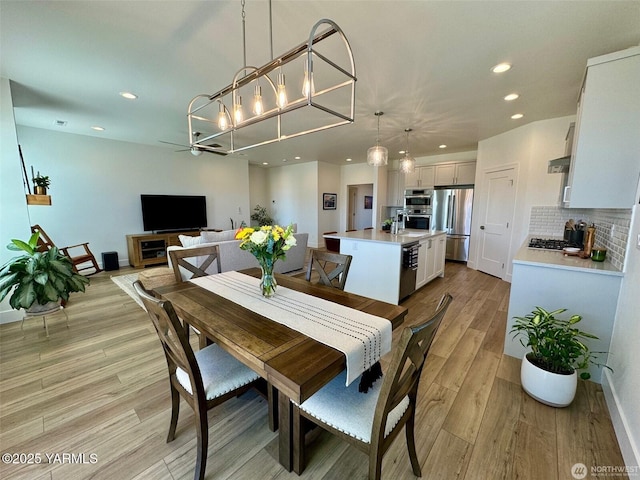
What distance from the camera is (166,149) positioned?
231 inches

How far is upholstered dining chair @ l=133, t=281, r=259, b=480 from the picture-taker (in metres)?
1.07

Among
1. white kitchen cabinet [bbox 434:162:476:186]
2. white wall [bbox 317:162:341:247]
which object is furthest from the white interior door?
white wall [bbox 317:162:341:247]

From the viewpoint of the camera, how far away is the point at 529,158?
13.2ft

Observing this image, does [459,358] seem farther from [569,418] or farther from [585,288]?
[585,288]

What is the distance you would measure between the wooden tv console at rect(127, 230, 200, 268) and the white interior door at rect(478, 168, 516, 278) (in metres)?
6.60

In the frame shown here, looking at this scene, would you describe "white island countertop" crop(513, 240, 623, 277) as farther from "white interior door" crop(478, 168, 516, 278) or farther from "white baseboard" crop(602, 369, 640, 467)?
"white interior door" crop(478, 168, 516, 278)

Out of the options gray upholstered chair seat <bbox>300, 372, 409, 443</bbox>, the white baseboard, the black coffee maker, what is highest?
the black coffee maker

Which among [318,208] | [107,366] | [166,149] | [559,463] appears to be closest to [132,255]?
[166,149]

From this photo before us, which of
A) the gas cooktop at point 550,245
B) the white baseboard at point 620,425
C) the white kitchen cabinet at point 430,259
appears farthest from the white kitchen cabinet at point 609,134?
the white kitchen cabinet at point 430,259

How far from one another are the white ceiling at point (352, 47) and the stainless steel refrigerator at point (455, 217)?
2.10 metres

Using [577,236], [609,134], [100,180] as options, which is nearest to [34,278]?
[100,180]

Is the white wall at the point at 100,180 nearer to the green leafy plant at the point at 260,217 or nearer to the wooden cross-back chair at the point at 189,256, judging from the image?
the green leafy plant at the point at 260,217

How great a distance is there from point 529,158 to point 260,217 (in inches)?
278

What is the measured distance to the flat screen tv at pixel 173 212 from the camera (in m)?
5.66
